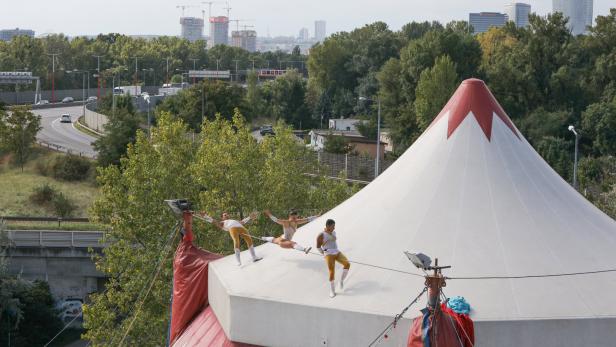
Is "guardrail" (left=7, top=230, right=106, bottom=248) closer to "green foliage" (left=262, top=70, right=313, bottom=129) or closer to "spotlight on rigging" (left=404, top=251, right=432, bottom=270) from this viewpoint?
"spotlight on rigging" (left=404, top=251, right=432, bottom=270)

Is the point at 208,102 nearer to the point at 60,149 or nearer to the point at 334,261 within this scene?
the point at 60,149

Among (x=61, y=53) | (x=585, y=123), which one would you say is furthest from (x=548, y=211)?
(x=61, y=53)

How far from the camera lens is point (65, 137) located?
84.9 metres

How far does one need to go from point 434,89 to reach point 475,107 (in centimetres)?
5413

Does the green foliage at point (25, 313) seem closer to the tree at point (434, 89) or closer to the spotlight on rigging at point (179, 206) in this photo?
the spotlight on rigging at point (179, 206)

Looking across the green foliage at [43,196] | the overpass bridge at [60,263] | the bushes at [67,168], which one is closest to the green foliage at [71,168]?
the bushes at [67,168]

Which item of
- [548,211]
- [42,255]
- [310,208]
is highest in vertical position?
[548,211]

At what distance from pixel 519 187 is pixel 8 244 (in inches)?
1182

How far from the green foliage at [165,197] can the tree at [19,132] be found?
101ft

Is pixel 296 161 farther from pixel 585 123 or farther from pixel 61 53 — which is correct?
pixel 61 53

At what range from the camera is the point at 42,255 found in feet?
160

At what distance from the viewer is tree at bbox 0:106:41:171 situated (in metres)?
69.1

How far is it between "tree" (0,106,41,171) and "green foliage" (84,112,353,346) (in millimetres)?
30908

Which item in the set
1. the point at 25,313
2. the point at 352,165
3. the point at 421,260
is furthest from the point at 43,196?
the point at 421,260
